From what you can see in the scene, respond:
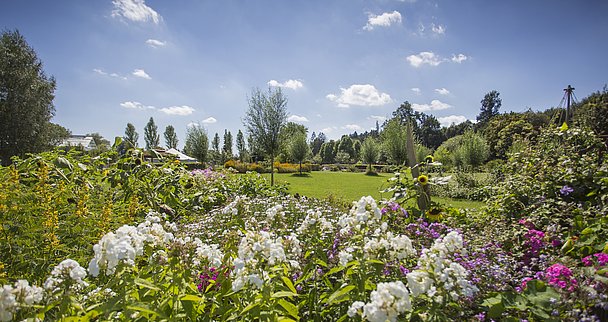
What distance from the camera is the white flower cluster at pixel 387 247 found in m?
1.54

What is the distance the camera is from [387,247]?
160 centimetres

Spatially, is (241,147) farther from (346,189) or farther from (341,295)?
(341,295)

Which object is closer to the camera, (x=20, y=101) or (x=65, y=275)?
(x=65, y=275)

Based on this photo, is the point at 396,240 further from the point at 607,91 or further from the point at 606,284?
the point at 607,91

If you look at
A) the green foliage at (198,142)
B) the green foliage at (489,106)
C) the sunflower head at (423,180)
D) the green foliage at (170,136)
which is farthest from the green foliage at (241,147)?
the green foliage at (489,106)

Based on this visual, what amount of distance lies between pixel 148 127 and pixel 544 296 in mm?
62442

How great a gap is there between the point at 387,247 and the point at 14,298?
162 centimetres

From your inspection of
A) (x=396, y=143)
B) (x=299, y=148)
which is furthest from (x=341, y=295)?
(x=299, y=148)

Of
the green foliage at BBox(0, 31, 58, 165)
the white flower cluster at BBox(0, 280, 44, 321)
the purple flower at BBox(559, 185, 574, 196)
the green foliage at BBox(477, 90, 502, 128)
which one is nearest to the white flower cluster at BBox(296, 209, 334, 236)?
the white flower cluster at BBox(0, 280, 44, 321)

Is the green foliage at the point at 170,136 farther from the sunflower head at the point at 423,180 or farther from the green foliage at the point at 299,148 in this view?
the sunflower head at the point at 423,180

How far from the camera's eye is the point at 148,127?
5550 cm

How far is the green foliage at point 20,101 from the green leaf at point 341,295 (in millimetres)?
24128

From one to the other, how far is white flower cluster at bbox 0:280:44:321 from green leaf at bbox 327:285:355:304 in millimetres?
1240

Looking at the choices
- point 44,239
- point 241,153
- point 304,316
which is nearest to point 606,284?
point 304,316
